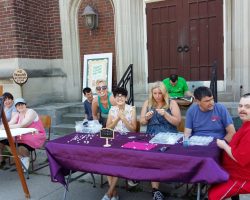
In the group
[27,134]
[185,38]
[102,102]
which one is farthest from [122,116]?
[185,38]

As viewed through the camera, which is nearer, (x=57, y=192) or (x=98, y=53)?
(x=57, y=192)

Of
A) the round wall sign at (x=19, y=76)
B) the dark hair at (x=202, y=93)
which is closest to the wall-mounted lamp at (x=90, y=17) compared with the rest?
the round wall sign at (x=19, y=76)

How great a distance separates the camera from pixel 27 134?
4488 millimetres

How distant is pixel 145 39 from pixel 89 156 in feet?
15.2

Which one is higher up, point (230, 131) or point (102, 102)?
point (102, 102)

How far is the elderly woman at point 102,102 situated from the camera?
14.9ft

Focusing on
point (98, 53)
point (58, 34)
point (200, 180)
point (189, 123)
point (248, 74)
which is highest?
point (58, 34)

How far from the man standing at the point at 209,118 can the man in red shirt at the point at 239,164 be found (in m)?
0.64

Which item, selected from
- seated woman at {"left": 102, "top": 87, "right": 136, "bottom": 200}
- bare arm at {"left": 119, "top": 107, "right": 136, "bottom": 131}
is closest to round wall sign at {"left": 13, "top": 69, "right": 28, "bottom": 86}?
seated woman at {"left": 102, "top": 87, "right": 136, "bottom": 200}

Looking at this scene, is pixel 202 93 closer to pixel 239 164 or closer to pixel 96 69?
pixel 239 164

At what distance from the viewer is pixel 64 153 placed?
3.19 meters

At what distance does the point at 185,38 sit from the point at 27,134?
158 inches

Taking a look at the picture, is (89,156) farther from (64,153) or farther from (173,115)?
(173,115)

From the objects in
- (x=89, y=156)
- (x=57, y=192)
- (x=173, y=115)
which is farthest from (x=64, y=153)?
(x=173, y=115)
